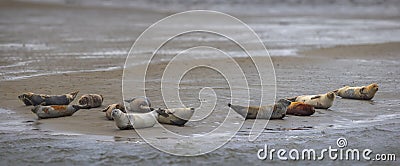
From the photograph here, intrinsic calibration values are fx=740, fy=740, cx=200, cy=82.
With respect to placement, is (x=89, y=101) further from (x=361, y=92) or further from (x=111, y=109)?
(x=361, y=92)

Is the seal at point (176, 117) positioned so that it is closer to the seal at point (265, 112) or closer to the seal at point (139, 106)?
the seal at point (139, 106)

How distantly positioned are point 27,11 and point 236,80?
14697 millimetres

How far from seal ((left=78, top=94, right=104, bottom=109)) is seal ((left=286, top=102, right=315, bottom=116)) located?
2032 millimetres

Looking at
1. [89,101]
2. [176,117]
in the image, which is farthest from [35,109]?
[176,117]

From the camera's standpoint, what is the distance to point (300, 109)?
25.0 feet

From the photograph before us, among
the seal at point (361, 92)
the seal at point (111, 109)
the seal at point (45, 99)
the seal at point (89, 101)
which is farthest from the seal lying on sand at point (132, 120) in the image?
the seal at point (361, 92)

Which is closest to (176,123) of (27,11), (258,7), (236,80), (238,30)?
(236,80)

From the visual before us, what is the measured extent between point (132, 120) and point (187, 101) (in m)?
1.63

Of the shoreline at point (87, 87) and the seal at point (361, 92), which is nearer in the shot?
the shoreline at point (87, 87)

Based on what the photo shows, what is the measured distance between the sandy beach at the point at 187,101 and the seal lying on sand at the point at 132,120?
80 mm

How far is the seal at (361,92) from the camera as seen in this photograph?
8555mm

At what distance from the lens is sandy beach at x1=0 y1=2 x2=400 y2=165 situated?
6.10 meters

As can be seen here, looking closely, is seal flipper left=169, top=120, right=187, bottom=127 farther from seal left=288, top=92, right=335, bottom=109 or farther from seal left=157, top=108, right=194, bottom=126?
seal left=288, top=92, right=335, bottom=109

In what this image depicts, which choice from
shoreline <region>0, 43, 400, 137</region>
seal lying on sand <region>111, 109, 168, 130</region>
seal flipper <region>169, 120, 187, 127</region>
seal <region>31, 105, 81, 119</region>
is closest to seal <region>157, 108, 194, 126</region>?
seal flipper <region>169, 120, 187, 127</region>
